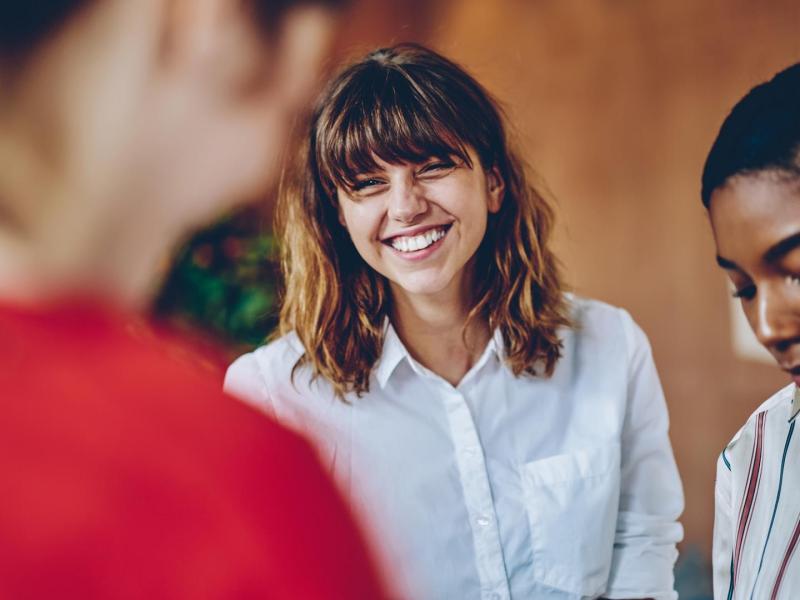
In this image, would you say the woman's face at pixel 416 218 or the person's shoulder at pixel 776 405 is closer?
the person's shoulder at pixel 776 405

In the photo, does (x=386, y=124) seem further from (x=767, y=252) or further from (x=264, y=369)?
(x=767, y=252)

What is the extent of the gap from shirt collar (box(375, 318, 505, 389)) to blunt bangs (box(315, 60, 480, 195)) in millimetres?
234

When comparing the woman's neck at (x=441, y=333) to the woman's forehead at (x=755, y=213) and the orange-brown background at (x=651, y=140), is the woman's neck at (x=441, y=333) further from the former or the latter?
the orange-brown background at (x=651, y=140)

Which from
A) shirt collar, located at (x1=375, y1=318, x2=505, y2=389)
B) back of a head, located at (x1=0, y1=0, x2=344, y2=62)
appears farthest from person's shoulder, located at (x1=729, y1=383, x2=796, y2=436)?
back of a head, located at (x1=0, y1=0, x2=344, y2=62)

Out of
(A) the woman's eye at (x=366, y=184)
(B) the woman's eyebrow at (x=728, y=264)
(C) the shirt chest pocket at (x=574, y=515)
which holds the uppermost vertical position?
(A) the woman's eye at (x=366, y=184)

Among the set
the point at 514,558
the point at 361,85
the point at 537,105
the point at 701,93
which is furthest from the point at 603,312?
the point at 537,105

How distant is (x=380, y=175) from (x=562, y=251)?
2001 millimetres

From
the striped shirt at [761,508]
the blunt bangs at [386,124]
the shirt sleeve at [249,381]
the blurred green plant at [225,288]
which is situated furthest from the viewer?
the blurred green plant at [225,288]

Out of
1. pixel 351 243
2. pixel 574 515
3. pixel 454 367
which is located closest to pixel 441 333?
pixel 454 367

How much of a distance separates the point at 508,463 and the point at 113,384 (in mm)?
892

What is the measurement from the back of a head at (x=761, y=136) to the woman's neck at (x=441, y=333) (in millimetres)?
495

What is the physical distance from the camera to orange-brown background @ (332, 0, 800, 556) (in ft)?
8.61

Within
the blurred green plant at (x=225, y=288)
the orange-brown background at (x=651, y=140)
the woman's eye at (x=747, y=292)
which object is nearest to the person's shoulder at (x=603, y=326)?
the woman's eye at (x=747, y=292)

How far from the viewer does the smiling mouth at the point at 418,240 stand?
109cm
